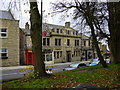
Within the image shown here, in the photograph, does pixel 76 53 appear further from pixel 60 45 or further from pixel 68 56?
pixel 60 45

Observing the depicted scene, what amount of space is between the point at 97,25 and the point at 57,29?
21296 mm

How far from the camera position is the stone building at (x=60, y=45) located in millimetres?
34938

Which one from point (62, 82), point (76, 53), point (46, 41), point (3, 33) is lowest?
point (76, 53)

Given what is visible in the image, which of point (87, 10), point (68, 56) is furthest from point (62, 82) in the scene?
point (68, 56)

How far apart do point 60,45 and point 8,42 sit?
45.8ft

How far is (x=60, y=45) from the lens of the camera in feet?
124

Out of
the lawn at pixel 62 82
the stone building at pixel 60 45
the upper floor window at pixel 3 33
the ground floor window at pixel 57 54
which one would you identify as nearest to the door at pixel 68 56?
the stone building at pixel 60 45

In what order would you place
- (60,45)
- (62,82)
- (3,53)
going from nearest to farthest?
(62,82)
(3,53)
(60,45)

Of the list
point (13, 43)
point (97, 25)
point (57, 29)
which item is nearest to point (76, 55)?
point (57, 29)

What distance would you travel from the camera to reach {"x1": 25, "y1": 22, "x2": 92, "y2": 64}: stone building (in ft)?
115

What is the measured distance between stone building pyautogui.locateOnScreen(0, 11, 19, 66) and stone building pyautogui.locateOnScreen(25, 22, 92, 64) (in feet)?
11.9

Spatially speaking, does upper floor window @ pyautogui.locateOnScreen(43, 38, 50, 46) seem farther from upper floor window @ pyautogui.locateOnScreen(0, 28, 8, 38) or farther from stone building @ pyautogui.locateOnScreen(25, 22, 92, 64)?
upper floor window @ pyautogui.locateOnScreen(0, 28, 8, 38)

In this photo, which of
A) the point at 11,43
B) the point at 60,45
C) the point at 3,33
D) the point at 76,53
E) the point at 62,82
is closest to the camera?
the point at 62,82

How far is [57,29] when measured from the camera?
37375 millimetres
